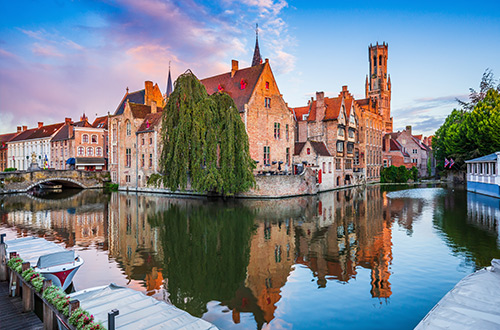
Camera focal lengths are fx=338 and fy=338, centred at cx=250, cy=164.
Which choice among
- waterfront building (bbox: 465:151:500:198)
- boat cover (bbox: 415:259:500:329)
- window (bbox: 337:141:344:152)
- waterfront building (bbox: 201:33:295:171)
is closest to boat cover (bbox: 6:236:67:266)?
boat cover (bbox: 415:259:500:329)

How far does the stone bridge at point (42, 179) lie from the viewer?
42469mm

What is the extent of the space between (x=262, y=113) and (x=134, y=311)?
1331 inches

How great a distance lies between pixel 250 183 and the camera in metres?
30.9

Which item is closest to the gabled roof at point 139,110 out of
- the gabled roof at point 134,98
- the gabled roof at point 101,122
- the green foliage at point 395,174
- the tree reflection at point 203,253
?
the gabled roof at point 134,98

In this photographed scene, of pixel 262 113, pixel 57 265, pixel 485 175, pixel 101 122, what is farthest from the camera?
pixel 101 122

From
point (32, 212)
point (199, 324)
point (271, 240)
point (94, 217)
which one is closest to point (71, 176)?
point (32, 212)

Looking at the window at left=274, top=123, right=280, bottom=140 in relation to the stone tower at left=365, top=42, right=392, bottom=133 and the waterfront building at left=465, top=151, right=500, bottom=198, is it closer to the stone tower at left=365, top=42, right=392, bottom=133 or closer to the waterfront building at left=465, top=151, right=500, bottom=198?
the waterfront building at left=465, top=151, right=500, bottom=198

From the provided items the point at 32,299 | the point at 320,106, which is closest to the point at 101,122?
the point at 320,106

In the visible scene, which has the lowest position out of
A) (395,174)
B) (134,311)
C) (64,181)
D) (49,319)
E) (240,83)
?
(49,319)

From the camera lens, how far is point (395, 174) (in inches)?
2435

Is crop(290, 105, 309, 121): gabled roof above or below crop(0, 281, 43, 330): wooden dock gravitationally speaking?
above

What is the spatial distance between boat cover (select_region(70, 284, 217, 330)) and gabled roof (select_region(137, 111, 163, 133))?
36.0 meters

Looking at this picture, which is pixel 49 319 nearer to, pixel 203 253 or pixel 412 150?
pixel 203 253

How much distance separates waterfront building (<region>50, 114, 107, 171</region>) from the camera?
189 feet
